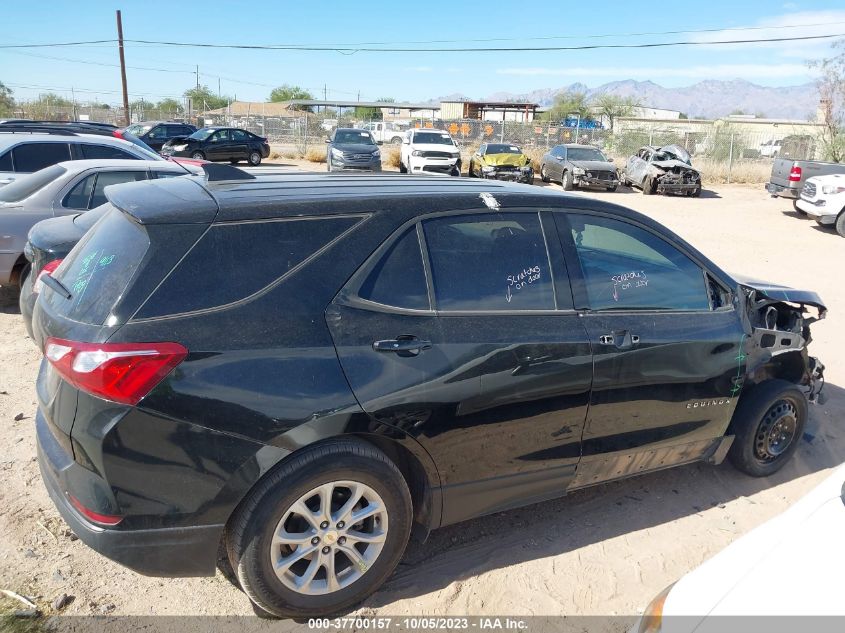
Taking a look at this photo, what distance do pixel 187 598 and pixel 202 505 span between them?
0.74 m

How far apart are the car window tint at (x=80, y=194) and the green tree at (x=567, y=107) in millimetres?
72243

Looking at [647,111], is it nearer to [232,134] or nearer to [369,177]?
[232,134]

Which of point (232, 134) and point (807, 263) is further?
point (232, 134)

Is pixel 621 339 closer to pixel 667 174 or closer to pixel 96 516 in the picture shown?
pixel 96 516

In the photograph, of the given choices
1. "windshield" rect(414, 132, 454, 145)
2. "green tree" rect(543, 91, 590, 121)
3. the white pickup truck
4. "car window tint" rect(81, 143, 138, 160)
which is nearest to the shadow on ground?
"car window tint" rect(81, 143, 138, 160)

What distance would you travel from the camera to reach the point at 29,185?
7016 millimetres

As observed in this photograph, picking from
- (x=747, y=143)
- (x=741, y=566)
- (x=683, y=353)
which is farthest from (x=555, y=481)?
(x=747, y=143)

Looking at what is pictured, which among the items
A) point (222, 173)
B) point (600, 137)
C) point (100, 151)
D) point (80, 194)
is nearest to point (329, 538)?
point (222, 173)

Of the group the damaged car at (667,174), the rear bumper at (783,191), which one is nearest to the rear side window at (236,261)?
the rear bumper at (783,191)

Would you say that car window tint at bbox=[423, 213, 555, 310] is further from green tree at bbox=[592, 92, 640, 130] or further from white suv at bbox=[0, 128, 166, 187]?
green tree at bbox=[592, 92, 640, 130]

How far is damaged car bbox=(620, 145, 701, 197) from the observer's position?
846 inches

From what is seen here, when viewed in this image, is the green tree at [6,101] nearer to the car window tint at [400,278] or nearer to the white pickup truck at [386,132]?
the white pickup truck at [386,132]

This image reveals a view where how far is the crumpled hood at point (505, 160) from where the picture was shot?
22828 mm

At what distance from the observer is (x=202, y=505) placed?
8.39ft
